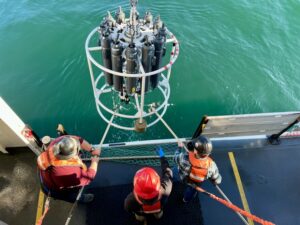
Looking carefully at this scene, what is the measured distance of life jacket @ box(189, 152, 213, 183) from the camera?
417cm

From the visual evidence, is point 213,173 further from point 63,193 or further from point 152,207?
point 63,193

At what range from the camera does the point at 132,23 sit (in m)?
4.27

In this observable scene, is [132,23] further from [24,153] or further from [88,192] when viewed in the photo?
[24,153]

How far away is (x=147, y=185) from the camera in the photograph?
3619 mm

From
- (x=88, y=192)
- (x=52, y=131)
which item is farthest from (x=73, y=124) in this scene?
(x=88, y=192)

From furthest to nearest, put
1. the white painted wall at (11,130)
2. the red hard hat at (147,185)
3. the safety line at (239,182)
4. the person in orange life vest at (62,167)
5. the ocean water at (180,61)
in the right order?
the ocean water at (180,61) < the safety line at (239,182) < the white painted wall at (11,130) < the person in orange life vest at (62,167) < the red hard hat at (147,185)

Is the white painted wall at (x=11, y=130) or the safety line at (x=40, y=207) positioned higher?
the white painted wall at (x=11, y=130)

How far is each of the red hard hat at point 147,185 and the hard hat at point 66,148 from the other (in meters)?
1.01

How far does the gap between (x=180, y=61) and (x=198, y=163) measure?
265 inches

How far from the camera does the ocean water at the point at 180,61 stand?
8680 mm

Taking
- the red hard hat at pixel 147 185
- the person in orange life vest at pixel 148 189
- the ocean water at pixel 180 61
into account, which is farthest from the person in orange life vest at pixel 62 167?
the ocean water at pixel 180 61

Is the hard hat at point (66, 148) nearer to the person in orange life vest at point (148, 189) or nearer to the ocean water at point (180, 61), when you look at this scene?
the person in orange life vest at point (148, 189)

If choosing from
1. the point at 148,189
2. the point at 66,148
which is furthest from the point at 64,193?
the point at 148,189

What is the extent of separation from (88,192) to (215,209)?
2686 mm
